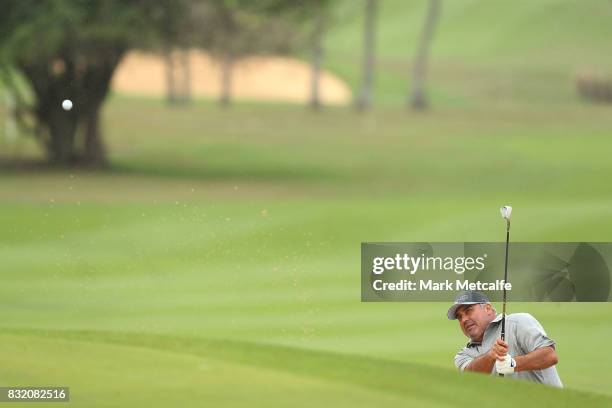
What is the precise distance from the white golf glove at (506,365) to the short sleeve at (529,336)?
9 cm

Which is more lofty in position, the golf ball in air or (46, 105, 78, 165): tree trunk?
the golf ball in air

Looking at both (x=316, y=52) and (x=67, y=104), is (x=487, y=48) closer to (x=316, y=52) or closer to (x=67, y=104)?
(x=316, y=52)

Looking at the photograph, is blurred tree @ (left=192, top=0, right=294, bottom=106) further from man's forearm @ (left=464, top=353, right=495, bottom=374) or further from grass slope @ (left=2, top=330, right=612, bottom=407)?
man's forearm @ (left=464, top=353, right=495, bottom=374)

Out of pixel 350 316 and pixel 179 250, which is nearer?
pixel 350 316

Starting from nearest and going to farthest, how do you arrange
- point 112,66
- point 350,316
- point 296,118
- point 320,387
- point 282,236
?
point 320,387 → point 350,316 → point 282,236 → point 112,66 → point 296,118

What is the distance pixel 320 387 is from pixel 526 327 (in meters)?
0.83

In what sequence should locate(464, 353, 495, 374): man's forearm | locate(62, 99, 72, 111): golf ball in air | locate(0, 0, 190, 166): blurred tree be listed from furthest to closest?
1. locate(62, 99, 72, 111): golf ball in air
2. locate(0, 0, 190, 166): blurred tree
3. locate(464, 353, 495, 374): man's forearm

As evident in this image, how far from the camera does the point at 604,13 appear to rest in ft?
200

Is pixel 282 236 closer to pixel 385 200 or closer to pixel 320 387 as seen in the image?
pixel 385 200

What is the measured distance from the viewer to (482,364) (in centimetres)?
557

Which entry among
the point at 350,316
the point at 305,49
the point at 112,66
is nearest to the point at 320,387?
the point at 350,316

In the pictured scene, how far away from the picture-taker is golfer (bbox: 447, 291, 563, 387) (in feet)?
17.7

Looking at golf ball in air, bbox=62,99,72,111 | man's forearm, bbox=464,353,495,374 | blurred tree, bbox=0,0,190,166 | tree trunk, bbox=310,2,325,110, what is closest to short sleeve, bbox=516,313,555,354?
man's forearm, bbox=464,353,495,374

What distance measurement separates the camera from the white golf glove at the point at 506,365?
539 centimetres
